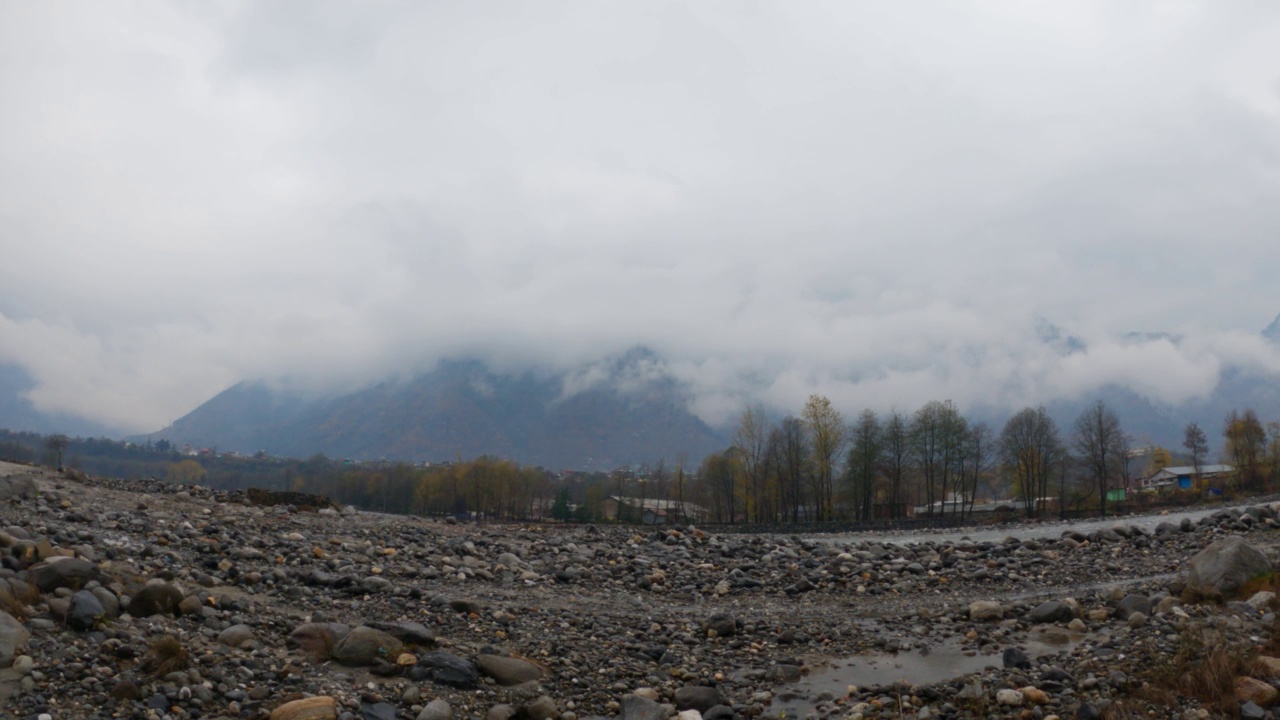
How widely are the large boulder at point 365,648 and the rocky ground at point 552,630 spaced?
3 cm

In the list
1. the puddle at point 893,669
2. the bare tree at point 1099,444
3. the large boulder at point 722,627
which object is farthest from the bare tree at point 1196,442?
the large boulder at point 722,627

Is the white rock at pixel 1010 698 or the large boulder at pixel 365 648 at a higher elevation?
the large boulder at pixel 365 648

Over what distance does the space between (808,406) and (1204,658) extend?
75901mm

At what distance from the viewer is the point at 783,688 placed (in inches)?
442

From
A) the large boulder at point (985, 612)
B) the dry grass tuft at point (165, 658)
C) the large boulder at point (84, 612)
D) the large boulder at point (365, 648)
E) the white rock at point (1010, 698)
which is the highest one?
the large boulder at point (84, 612)

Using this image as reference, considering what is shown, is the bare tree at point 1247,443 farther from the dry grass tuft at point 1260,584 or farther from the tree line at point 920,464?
the dry grass tuft at point 1260,584

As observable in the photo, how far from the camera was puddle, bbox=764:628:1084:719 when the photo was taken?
1074 centimetres

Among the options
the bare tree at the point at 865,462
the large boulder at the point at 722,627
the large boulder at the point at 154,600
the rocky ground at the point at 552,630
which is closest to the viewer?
the rocky ground at the point at 552,630

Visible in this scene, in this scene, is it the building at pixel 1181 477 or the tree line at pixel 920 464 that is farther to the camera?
the building at pixel 1181 477

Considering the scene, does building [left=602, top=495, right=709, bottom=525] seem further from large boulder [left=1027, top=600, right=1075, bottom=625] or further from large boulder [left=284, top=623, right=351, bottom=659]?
large boulder [left=284, top=623, right=351, bottom=659]

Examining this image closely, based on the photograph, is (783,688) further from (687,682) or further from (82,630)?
(82,630)

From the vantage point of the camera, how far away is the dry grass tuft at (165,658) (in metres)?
8.85

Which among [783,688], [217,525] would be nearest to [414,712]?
[783,688]

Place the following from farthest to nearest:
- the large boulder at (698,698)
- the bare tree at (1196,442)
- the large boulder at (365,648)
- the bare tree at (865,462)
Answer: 1. the bare tree at (1196,442)
2. the bare tree at (865,462)
3. the large boulder at (365,648)
4. the large boulder at (698,698)
